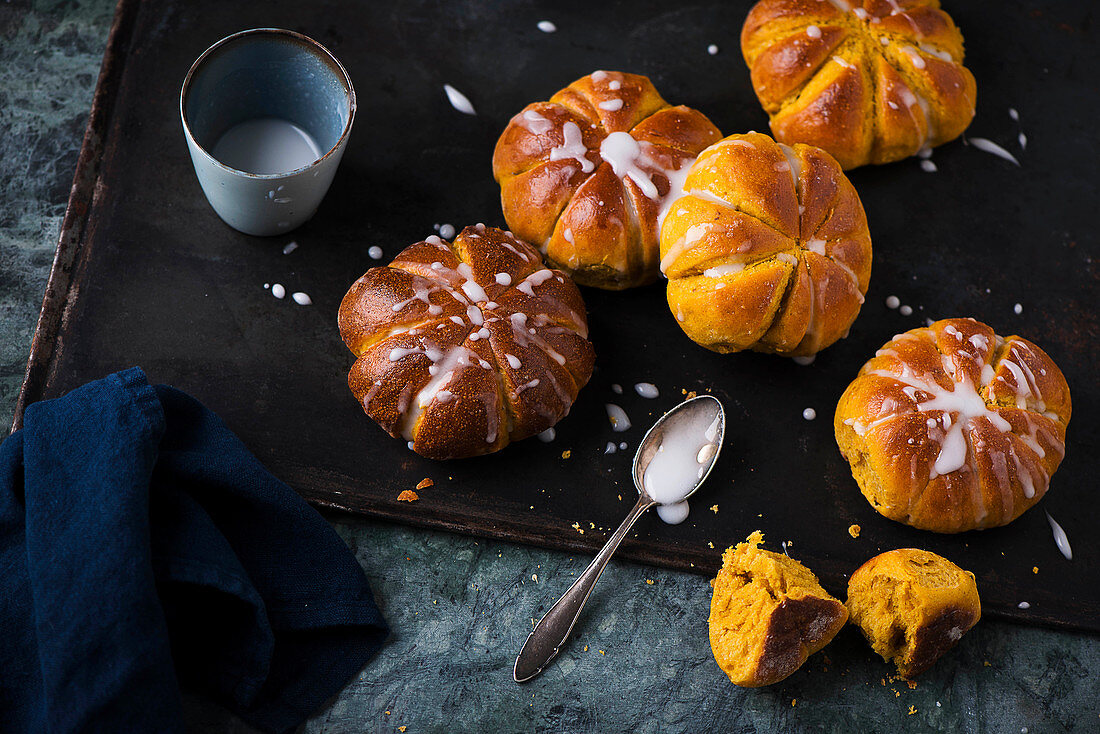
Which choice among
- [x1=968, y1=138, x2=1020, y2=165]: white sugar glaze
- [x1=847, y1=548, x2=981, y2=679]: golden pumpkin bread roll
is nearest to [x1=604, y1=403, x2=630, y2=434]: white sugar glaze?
[x1=847, y1=548, x2=981, y2=679]: golden pumpkin bread roll

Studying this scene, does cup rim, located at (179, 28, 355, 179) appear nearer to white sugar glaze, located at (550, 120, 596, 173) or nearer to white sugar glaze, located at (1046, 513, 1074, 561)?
white sugar glaze, located at (550, 120, 596, 173)

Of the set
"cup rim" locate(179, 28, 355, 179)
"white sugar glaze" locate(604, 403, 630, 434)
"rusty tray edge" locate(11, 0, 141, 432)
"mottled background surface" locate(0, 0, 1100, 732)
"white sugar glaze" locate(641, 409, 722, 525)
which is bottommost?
"mottled background surface" locate(0, 0, 1100, 732)

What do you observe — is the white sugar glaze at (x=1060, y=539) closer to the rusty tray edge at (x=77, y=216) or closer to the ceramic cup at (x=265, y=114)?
the ceramic cup at (x=265, y=114)

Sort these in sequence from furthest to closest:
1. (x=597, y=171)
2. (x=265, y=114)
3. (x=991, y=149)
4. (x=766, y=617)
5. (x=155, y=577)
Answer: (x=991, y=149) < (x=265, y=114) < (x=597, y=171) < (x=766, y=617) < (x=155, y=577)

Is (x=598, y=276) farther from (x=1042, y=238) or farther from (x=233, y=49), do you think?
(x=1042, y=238)

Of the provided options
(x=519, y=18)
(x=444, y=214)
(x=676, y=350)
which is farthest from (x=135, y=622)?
(x=519, y=18)

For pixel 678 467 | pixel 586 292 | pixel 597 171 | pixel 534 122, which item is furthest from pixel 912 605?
pixel 534 122

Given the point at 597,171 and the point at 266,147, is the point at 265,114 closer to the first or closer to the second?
the point at 266,147

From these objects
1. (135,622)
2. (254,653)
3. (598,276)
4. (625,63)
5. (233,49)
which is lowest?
(254,653)
